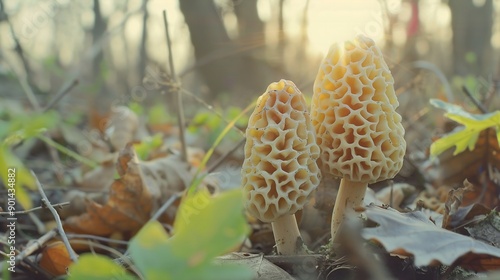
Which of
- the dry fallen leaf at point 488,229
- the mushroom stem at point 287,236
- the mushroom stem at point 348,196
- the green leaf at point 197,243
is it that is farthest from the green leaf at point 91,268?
the dry fallen leaf at point 488,229

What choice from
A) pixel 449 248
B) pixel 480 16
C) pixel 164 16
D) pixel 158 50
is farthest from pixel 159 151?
pixel 158 50

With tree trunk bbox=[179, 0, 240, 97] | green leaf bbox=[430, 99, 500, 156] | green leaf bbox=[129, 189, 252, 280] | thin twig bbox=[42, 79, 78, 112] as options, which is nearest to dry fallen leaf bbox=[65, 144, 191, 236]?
thin twig bbox=[42, 79, 78, 112]

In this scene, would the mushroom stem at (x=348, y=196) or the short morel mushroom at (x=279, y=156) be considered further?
the mushroom stem at (x=348, y=196)

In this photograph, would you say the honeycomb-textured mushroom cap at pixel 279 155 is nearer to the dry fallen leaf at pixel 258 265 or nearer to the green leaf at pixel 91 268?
the dry fallen leaf at pixel 258 265

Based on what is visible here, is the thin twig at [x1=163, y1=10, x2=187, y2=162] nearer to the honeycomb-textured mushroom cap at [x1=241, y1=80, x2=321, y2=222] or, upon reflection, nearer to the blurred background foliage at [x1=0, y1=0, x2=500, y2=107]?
the honeycomb-textured mushroom cap at [x1=241, y1=80, x2=321, y2=222]

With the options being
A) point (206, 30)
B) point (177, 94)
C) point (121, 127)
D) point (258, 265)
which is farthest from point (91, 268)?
point (206, 30)

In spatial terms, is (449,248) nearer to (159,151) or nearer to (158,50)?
(159,151)

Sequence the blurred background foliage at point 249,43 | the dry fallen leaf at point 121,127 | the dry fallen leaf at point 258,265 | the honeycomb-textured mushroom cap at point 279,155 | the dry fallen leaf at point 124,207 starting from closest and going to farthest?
the dry fallen leaf at point 258,265
the honeycomb-textured mushroom cap at point 279,155
the dry fallen leaf at point 124,207
the dry fallen leaf at point 121,127
the blurred background foliage at point 249,43

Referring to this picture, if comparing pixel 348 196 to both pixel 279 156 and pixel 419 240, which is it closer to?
pixel 279 156
